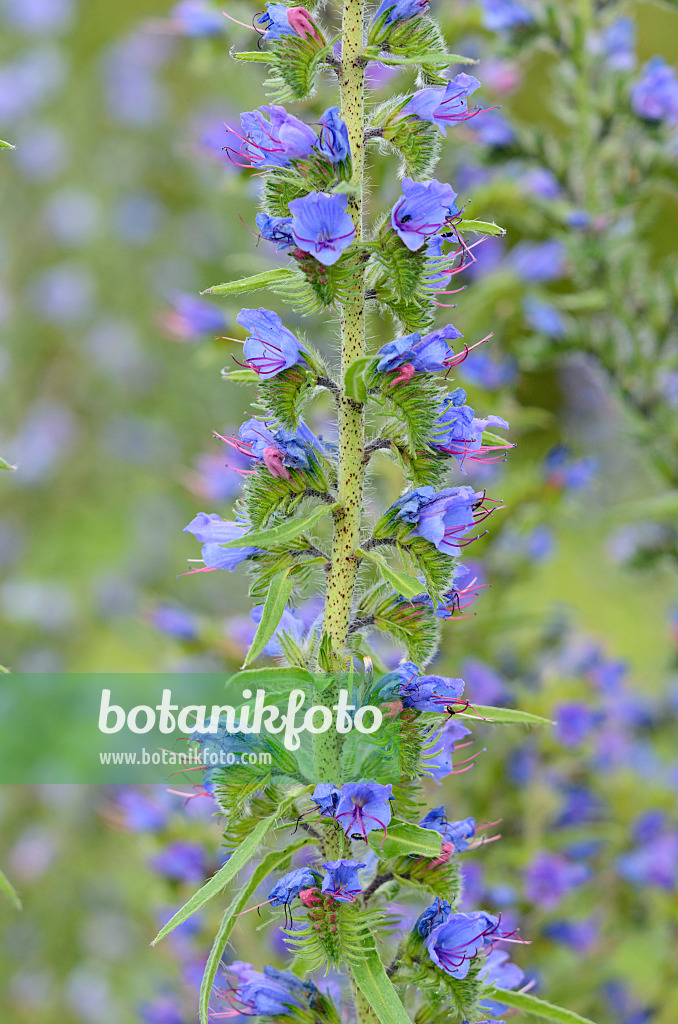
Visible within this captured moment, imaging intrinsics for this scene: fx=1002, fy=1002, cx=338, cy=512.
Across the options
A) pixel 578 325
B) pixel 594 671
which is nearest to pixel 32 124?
pixel 578 325

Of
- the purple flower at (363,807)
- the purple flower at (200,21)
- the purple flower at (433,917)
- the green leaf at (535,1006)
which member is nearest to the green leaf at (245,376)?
the purple flower at (363,807)

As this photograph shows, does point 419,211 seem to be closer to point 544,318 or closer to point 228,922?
point 228,922

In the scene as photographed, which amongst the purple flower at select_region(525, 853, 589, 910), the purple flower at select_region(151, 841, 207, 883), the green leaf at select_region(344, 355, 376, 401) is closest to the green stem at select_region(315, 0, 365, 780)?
the green leaf at select_region(344, 355, 376, 401)

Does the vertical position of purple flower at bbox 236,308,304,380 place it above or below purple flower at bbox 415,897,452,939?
above

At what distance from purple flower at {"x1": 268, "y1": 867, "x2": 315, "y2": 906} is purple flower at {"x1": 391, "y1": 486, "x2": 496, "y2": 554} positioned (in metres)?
0.37

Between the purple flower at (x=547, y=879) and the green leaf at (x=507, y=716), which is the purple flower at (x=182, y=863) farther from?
the green leaf at (x=507, y=716)

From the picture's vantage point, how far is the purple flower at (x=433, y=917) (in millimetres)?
1058

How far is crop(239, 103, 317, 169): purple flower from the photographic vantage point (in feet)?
3.31

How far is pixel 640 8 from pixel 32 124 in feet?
13.6

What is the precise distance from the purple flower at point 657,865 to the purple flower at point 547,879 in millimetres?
226

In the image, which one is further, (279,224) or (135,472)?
(135,472)

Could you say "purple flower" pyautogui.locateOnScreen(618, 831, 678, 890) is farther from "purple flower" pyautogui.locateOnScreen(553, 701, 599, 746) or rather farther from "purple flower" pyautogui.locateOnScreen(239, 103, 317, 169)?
"purple flower" pyautogui.locateOnScreen(239, 103, 317, 169)

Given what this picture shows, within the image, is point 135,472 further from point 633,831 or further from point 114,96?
point 633,831

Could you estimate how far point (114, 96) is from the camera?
5.93 m
